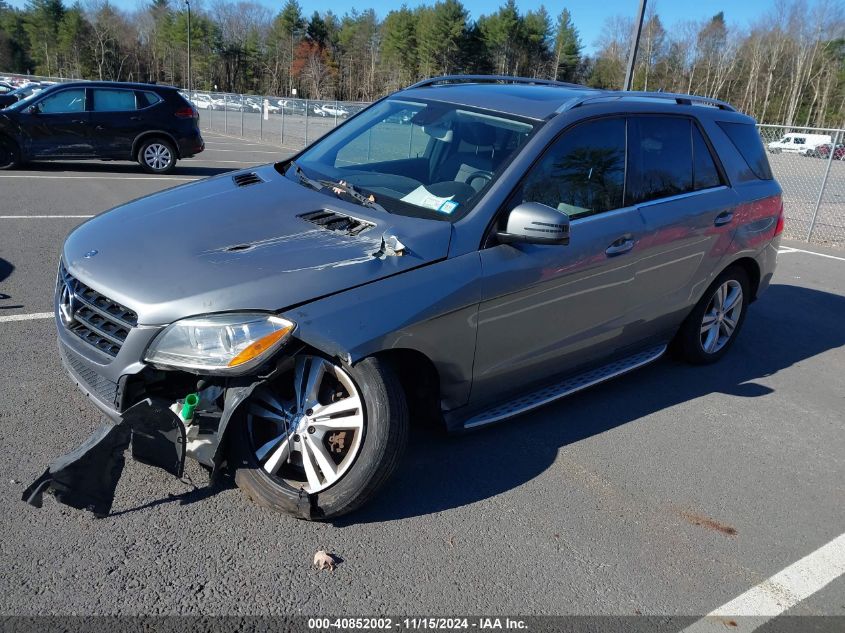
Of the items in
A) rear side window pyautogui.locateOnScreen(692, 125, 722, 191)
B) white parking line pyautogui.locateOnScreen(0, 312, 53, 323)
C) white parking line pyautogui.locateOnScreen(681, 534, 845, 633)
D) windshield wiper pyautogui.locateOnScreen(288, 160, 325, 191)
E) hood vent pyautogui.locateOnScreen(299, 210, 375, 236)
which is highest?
rear side window pyautogui.locateOnScreen(692, 125, 722, 191)

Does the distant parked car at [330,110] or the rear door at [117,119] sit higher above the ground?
the distant parked car at [330,110]

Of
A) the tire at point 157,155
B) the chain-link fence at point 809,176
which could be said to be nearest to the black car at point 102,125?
the tire at point 157,155

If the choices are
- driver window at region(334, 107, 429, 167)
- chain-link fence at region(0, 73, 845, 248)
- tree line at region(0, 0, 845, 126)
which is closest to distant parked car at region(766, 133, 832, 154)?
chain-link fence at region(0, 73, 845, 248)

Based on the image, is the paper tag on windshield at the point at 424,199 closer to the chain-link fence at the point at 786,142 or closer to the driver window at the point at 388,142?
the driver window at the point at 388,142

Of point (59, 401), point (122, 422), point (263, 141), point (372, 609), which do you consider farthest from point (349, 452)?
point (263, 141)

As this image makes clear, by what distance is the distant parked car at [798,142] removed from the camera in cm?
1355

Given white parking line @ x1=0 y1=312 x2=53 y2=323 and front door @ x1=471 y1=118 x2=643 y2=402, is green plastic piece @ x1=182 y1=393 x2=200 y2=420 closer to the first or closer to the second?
front door @ x1=471 y1=118 x2=643 y2=402

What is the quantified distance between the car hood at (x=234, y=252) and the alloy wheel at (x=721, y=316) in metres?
2.74

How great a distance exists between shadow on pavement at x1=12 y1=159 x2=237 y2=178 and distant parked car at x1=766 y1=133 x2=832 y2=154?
11.1 meters

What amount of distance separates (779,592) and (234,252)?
106 inches

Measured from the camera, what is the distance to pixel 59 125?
12711 millimetres

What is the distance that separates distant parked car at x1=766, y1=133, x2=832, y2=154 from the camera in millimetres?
13545

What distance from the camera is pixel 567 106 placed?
3861 millimetres

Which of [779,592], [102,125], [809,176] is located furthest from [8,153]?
[809,176]
